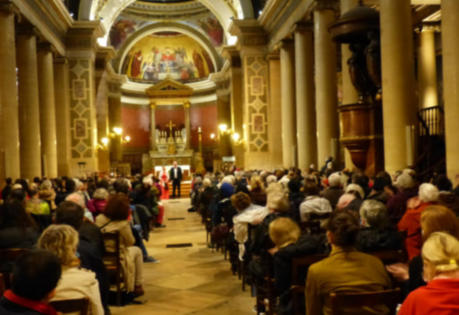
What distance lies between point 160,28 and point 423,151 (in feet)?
87.6

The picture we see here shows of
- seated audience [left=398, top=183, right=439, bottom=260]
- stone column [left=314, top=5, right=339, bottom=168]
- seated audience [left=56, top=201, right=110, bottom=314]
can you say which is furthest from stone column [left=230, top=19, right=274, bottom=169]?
seated audience [left=56, top=201, right=110, bottom=314]

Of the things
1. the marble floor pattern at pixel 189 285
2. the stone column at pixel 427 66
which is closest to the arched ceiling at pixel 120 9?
the stone column at pixel 427 66

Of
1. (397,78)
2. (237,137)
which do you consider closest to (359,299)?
(397,78)

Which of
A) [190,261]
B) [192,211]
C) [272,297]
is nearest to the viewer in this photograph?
[272,297]

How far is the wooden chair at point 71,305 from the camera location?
9.96ft

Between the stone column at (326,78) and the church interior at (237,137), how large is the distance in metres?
0.05

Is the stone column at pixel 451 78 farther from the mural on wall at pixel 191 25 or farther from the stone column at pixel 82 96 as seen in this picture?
the mural on wall at pixel 191 25

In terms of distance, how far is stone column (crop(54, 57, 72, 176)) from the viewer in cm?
2209

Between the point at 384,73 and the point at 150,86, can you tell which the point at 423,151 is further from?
the point at 150,86

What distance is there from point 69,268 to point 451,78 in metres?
7.61

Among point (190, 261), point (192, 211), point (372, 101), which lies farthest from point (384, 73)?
point (192, 211)

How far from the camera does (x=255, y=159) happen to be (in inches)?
923

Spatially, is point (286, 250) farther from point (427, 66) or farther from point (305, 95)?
point (427, 66)

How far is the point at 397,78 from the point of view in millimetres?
10133
